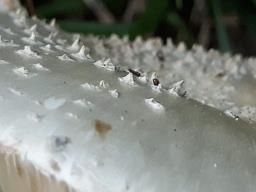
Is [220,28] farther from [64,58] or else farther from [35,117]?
[35,117]

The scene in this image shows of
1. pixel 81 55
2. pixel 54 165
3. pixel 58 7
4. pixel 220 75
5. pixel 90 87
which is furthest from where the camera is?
pixel 58 7

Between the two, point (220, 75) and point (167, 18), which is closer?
point (220, 75)

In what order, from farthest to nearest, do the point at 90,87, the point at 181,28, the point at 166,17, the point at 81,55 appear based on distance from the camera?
1. the point at 181,28
2. the point at 166,17
3. the point at 81,55
4. the point at 90,87

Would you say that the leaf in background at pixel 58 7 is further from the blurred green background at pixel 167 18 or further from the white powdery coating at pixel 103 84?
the white powdery coating at pixel 103 84

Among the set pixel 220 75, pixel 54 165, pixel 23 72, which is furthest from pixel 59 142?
pixel 220 75

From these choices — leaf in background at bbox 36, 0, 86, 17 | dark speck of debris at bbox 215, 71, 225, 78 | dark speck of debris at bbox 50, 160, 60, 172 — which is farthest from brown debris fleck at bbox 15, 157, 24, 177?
leaf in background at bbox 36, 0, 86, 17

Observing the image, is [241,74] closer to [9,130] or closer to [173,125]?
[173,125]

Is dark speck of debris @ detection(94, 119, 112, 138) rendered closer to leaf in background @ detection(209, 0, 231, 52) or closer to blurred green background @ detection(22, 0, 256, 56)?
blurred green background @ detection(22, 0, 256, 56)

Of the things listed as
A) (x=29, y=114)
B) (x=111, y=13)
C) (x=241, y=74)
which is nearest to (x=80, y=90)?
(x=29, y=114)
